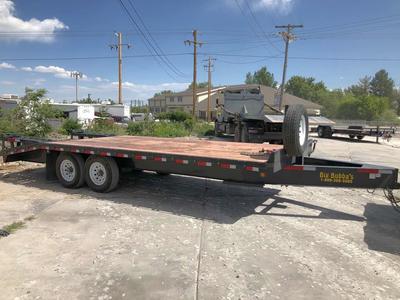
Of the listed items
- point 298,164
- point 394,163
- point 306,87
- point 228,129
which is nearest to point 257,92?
point 228,129

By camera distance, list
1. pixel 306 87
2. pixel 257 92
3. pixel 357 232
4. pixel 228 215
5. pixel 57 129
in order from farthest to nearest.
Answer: pixel 306 87 → pixel 57 129 → pixel 257 92 → pixel 228 215 → pixel 357 232

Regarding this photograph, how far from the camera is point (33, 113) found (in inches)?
724

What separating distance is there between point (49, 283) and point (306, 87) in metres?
114

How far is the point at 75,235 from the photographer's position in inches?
202

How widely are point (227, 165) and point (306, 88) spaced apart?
111028mm

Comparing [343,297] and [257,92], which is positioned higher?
[257,92]

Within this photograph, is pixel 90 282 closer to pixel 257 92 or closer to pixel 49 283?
pixel 49 283

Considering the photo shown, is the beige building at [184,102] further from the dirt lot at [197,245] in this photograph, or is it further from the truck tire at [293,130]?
the truck tire at [293,130]

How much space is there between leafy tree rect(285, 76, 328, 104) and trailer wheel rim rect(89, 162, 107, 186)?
106m

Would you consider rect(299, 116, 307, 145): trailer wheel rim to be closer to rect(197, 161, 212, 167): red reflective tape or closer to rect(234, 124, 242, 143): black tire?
rect(197, 161, 212, 167): red reflective tape

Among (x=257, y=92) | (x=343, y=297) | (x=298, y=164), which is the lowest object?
(x=343, y=297)

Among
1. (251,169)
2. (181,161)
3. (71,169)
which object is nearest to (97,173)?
(71,169)

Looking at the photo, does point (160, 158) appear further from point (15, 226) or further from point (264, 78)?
point (264, 78)

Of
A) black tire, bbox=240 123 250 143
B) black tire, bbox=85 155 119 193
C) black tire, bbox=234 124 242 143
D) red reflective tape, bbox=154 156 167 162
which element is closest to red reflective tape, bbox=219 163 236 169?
red reflective tape, bbox=154 156 167 162
